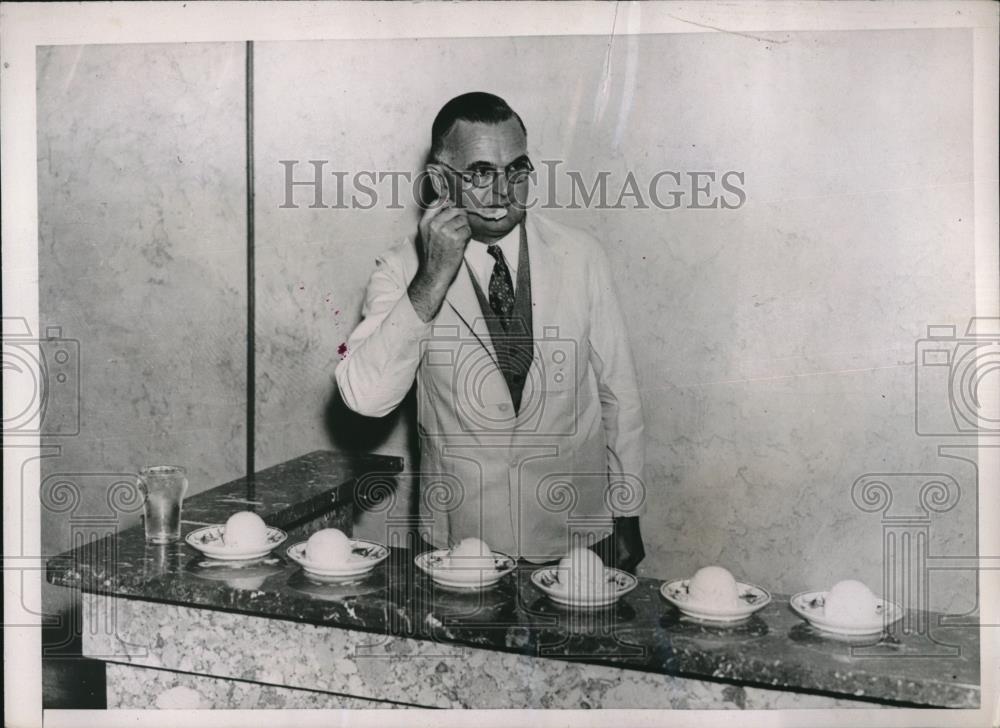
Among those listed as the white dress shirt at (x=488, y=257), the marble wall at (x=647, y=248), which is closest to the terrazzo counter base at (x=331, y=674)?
the marble wall at (x=647, y=248)

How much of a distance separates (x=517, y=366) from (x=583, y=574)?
917 mm

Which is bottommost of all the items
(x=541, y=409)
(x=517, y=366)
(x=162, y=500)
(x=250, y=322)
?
(x=162, y=500)

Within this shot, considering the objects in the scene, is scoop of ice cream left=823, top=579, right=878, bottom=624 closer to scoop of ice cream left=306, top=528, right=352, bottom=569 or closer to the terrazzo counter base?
the terrazzo counter base

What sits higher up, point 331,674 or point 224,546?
point 224,546

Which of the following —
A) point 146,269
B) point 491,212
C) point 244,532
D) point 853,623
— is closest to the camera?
point 853,623

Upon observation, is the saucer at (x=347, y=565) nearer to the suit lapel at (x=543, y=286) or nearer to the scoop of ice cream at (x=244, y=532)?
the scoop of ice cream at (x=244, y=532)

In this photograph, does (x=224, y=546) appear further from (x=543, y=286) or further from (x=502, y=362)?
(x=543, y=286)

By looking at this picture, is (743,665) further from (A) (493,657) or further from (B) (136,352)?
(B) (136,352)

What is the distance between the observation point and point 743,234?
2559 millimetres

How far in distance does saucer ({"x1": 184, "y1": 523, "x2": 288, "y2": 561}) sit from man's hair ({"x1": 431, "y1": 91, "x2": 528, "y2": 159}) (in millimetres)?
1117

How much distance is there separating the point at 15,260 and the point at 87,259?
0.74 metres

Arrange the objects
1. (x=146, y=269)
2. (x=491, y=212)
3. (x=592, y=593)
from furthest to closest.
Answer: (x=146, y=269)
(x=491, y=212)
(x=592, y=593)

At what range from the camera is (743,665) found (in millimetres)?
1479

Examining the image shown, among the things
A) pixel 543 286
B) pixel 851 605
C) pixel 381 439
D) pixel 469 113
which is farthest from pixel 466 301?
pixel 851 605
